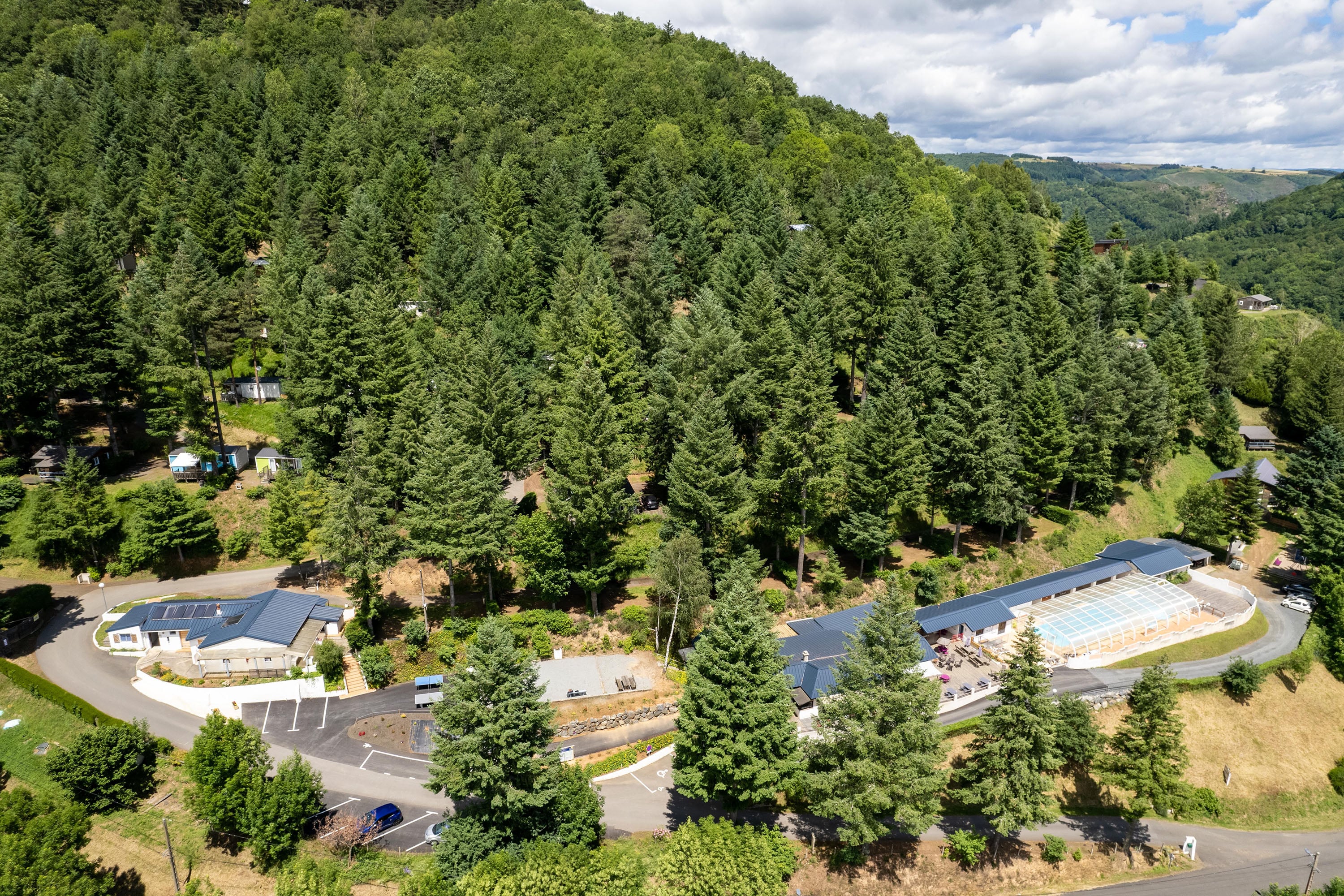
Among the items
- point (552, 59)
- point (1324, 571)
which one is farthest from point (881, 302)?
point (552, 59)

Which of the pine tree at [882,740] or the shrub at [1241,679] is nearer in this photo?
the pine tree at [882,740]

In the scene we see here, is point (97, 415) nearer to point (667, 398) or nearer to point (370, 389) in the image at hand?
point (370, 389)

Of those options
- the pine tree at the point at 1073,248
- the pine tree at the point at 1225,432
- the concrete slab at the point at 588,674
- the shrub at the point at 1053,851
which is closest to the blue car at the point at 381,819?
the concrete slab at the point at 588,674

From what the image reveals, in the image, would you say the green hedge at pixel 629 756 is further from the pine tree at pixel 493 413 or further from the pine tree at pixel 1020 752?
the pine tree at pixel 493 413

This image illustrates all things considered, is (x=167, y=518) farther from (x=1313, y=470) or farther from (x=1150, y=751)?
(x=1313, y=470)

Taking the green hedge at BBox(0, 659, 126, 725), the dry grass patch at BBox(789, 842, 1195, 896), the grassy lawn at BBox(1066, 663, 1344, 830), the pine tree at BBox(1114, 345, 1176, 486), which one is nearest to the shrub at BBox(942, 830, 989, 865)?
the dry grass patch at BBox(789, 842, 1195, 896)

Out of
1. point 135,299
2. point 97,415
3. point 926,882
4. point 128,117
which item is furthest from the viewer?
point 128,117

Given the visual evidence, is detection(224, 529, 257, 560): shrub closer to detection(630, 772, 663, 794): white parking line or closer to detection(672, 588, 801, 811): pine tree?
detection(630, 772, 663, 794): white parking line

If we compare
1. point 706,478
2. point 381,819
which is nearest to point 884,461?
point 706,478
